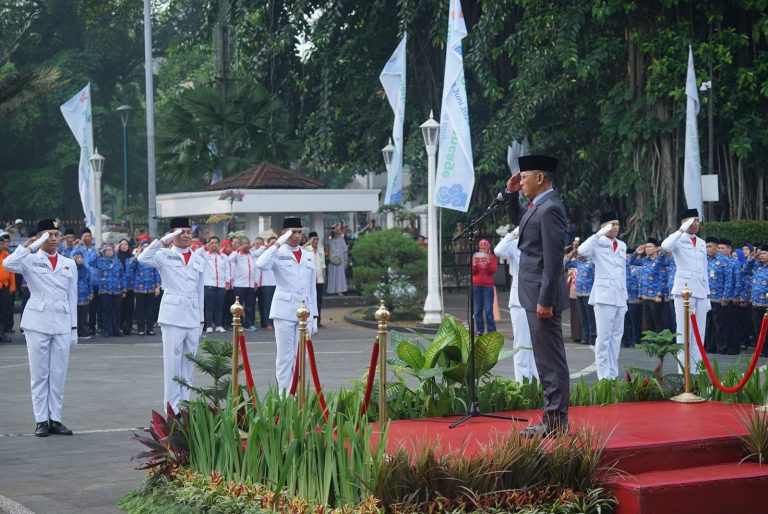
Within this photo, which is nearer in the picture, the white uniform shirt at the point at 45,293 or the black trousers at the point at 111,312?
the white uniform shirt at the point at 45,293

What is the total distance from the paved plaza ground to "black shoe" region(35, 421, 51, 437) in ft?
0.30

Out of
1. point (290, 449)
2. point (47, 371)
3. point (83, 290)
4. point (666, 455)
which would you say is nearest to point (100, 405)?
point (47, 371)

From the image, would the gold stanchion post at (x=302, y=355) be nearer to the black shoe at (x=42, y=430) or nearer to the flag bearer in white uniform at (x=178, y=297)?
the flag bearer in white uniform at (x=178, y=297)

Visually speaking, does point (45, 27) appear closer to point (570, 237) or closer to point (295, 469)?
point (570, 237)

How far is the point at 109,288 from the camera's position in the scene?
22.5 m

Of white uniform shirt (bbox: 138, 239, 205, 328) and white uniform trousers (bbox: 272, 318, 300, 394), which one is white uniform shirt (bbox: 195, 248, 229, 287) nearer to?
white uniform trousers (bbox: 272, 318, 300, 394)

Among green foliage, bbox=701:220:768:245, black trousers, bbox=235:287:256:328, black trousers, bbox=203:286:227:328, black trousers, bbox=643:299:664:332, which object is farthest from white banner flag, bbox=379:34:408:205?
black trousers, bbox=643:299:664:332

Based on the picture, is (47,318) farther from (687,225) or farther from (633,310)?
(633,310)

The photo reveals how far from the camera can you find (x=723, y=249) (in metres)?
19.4

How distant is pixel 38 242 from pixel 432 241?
476 inches

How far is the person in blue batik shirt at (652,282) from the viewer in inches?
768

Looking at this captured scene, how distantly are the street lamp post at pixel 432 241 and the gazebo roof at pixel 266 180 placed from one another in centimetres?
668

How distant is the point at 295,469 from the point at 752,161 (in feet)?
67.9

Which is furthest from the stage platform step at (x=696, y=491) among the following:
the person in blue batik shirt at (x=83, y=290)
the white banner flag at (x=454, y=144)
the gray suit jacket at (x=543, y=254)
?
the person in blue batik shirt at (x=83, y=290)
